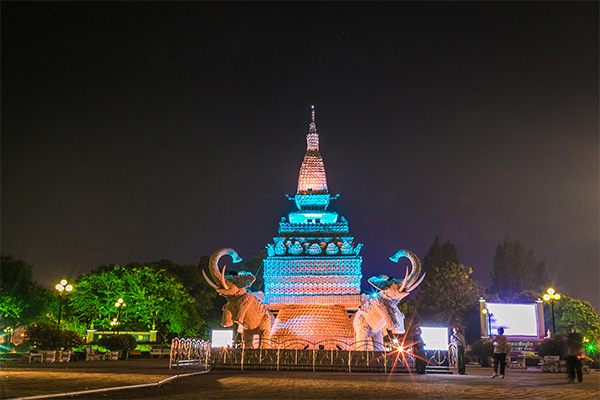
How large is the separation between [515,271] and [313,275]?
135 feet

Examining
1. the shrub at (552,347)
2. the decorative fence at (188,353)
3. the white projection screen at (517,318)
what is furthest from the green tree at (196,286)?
the shrub at (552,347)

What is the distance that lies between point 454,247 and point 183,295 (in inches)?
1507

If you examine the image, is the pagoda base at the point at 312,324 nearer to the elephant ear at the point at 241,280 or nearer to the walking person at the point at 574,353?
the elephant ear at the point at 241,280

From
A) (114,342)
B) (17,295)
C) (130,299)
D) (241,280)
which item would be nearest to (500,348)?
(241,280)

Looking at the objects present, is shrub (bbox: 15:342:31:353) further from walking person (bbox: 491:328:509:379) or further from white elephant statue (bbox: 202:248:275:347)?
walking person (bbox: 491:328:509:379)

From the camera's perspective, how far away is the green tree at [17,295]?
3909 centimetres

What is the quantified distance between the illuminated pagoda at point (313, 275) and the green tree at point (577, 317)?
2694 cm

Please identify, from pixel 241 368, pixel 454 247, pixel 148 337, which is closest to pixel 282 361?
pixel 241 368

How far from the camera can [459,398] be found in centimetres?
958

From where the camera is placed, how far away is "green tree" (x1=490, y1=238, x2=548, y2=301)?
210 feet

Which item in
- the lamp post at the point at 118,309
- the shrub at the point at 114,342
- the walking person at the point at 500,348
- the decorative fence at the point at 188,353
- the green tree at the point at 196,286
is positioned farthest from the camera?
the green tree at the point at 196,286

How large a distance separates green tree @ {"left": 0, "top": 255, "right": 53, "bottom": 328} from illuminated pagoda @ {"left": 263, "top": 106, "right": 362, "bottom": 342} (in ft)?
62.2

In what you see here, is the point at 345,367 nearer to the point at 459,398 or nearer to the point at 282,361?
the point at 282,361

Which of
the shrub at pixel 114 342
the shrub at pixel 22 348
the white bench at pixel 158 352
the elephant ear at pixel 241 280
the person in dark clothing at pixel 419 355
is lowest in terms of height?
the shrub at pixel 22 348
